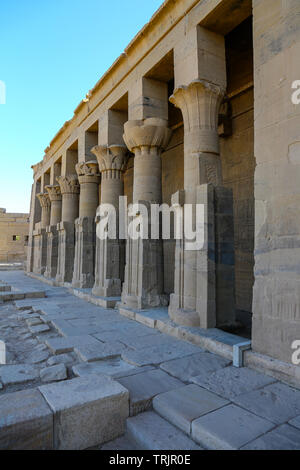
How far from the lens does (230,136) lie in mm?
7008

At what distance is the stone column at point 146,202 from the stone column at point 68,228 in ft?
15.6

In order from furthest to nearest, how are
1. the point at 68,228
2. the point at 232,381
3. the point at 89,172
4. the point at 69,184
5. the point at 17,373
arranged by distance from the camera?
the point at 69,184 → the point at 68,228 → the point at 89,172 → the point at 17,373 → the point at 232,381

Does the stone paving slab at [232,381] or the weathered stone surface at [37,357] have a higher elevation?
the stone paving slab at [232,381]

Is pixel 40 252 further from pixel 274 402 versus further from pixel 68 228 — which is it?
pixel 274 402

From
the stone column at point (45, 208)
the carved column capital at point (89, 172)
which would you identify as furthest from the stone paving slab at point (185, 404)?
the stone column at point (45, 208)

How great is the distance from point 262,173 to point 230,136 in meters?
4.22

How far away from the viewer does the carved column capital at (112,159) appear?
7.58 m

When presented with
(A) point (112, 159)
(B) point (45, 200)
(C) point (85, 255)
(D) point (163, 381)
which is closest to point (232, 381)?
(D) point (163, 381)

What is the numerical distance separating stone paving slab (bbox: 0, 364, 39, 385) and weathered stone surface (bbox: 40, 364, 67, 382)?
8cm

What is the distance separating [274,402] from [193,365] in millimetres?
993

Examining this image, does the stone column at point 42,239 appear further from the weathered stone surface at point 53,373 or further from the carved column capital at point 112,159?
the weathered stone surface at point 53,373

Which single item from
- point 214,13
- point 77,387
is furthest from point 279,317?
point 214,13

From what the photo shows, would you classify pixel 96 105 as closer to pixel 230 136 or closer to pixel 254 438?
pixel 230 136

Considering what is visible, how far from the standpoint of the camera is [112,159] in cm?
765
